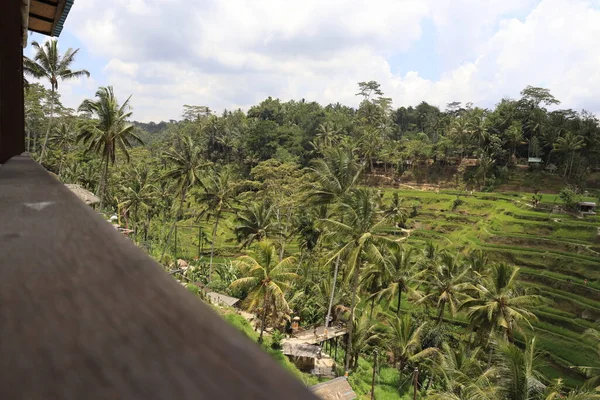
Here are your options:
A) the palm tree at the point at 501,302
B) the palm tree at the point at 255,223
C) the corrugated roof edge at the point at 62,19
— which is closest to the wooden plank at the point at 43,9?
the corrugated roof edge at the point at 62,19

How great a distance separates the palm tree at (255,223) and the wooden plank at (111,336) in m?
20.9

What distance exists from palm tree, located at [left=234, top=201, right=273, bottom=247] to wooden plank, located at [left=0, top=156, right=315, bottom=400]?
20925 millimetres

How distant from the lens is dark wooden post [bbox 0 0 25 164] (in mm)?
2504

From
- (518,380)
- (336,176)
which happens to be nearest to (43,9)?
(518,380)

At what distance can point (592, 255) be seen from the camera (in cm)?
2503

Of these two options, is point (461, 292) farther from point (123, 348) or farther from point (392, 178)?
point (392, 178)

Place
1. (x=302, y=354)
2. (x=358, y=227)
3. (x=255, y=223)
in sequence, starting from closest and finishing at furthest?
1. (x=358, y=227)
2. (x=302, y=354)
3. (x=255, y=223)

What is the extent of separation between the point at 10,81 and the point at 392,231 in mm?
31666

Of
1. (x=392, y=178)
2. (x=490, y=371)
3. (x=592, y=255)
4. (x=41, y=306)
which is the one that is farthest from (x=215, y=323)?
(x=392, y=178)

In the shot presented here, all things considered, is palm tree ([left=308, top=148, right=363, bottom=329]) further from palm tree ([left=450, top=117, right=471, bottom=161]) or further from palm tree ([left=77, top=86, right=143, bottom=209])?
palm tree ([left=450, top=117, right=471, bottom=161])

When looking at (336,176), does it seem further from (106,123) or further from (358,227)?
(106,123)

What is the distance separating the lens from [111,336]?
1.29ft

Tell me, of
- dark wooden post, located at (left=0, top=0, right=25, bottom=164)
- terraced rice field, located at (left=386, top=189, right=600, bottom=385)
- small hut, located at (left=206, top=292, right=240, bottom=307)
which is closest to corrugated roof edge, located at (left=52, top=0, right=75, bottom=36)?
dark wooden post, located at (left=0, top=0, right=25, bottom=164)

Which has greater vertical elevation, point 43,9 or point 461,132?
point 461,132
